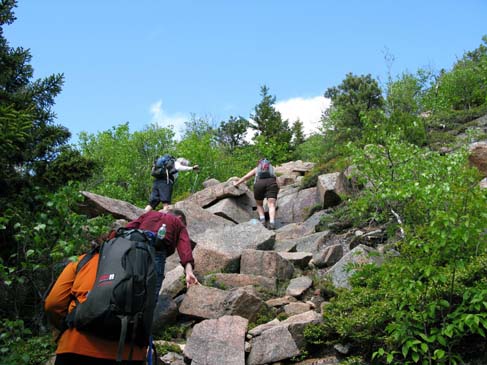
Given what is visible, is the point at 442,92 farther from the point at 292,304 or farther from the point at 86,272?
the point at 86,272

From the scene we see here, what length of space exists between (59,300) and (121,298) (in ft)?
1.95

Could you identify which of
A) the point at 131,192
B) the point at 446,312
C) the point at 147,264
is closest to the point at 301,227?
the point at 446,312

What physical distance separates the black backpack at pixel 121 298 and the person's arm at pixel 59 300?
0.17m

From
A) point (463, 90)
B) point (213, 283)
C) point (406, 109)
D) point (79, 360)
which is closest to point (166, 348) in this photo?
point (213, 283)

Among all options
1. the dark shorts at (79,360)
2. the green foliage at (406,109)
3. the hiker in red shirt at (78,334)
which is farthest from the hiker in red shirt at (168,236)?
the green foliage at (406,109)

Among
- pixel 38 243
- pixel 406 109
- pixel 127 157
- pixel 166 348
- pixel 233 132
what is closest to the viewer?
pixel 38 243

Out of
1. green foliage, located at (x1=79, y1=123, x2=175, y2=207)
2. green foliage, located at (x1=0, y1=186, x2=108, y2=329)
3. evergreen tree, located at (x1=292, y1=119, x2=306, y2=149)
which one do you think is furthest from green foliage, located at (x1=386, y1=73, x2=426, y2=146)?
evergreen tree, located at (x1=292, y1=119, x2=306, y2=149)

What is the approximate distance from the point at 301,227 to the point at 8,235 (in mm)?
7810

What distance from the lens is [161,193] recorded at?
1098 cm

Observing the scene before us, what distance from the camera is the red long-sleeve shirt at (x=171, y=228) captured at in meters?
6.13

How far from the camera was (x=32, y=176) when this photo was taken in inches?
286

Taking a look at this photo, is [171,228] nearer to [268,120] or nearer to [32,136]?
[32,136]

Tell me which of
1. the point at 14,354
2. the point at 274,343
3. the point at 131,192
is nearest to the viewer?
the point at 14,354

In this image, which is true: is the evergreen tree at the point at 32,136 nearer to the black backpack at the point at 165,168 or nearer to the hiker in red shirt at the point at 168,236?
the hiker in red shirt at the point at 168,236
